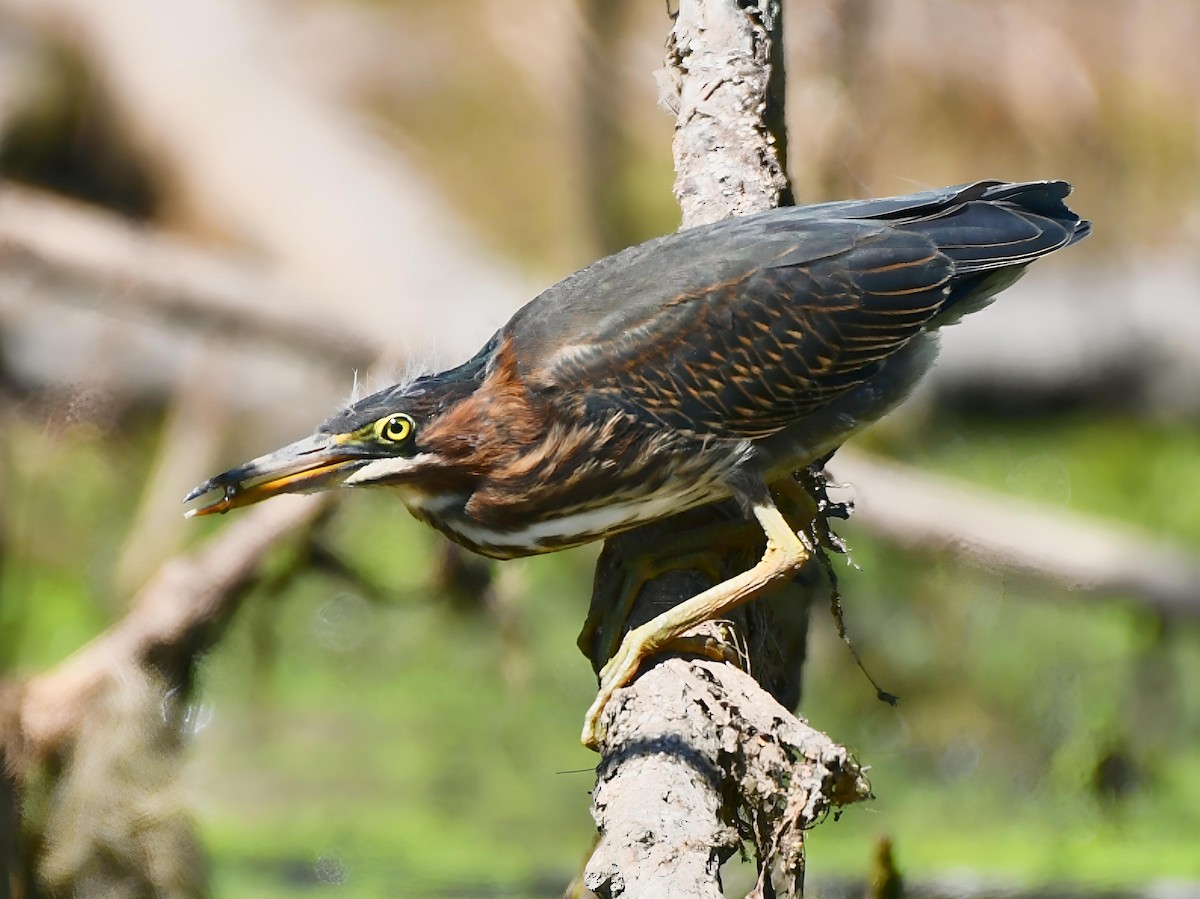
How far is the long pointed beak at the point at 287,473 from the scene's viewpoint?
3039mm

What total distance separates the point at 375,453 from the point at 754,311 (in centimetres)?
92

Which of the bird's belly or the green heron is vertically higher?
the green heron

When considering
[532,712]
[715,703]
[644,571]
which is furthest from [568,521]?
[532,712]

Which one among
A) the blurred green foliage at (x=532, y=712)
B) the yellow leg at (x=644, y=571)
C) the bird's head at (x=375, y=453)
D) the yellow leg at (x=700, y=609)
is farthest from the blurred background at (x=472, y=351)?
the yellow leg at (x=700, y=609)

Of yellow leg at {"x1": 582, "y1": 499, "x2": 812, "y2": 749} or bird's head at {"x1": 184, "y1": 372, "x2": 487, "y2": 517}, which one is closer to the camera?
yellow leg at {"x1": 582, "y1": 499, "x2": 812, "y2": 749}

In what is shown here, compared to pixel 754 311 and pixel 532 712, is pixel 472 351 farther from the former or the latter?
pixel 532 712

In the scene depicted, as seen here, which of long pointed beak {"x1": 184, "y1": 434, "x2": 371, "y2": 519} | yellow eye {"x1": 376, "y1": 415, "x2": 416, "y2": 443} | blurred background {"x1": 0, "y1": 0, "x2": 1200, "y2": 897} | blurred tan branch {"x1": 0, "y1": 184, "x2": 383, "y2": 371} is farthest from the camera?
blurred tan branch {"x1": 0, "y1": 184, "x2": 383, "y2": 371}

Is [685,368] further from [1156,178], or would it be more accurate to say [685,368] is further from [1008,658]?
[1156,178]

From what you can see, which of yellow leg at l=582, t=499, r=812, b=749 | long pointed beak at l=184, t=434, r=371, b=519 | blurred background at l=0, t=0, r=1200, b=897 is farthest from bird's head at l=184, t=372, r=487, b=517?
yellow leg at l=582, t=499, r=812, b=749

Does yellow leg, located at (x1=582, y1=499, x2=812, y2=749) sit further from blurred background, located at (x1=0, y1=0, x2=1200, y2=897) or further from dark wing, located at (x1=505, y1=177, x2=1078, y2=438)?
blurred background, located at (x1=0, y1=0, x2=1200, y2=897)

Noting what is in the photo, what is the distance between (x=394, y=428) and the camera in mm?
3191

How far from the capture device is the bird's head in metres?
3.06

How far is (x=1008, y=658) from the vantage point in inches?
259

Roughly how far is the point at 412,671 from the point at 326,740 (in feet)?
2.19
